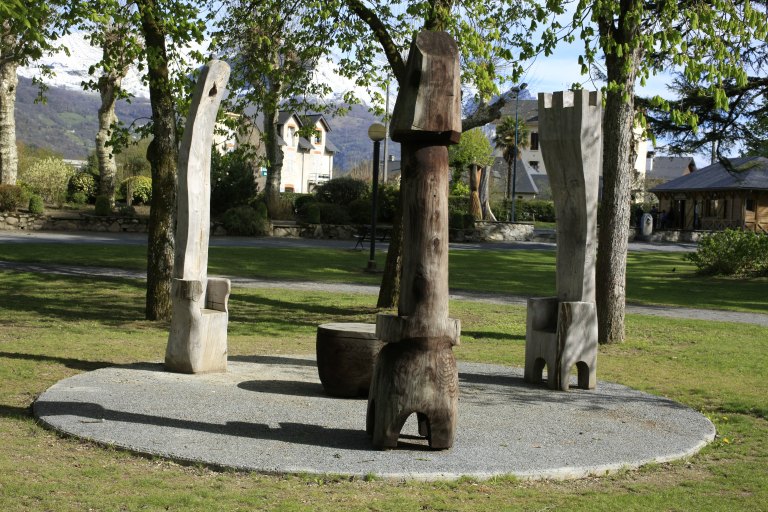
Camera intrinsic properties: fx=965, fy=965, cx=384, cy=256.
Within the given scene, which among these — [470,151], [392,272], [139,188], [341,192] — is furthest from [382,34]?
[470,151]

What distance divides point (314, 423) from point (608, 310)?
6.91 meters

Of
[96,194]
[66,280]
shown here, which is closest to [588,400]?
[66,280]

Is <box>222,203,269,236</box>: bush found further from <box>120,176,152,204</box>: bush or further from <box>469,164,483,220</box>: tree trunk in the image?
<box>469,164,483,220</box>: tree trunk

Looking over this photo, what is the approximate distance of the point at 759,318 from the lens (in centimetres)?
1772

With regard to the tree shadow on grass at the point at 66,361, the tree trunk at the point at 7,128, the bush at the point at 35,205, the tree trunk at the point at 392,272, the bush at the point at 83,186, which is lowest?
the tree shadow on grass at the point at 66,361

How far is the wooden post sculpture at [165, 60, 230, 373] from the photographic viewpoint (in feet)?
32.0

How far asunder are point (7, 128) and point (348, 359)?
32545 millimetres

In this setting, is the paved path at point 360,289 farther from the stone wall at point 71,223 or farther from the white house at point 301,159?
the white house at point 301,159

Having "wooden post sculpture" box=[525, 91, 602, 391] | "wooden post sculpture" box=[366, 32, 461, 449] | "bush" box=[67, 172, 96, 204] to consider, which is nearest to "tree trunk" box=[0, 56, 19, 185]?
"bush" box=[67, 172, 96, 204]

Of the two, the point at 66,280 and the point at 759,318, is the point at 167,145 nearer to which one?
the point at 66,280

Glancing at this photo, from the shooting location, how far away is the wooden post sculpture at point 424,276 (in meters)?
6.73

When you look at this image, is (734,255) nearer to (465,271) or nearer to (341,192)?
(465,271)

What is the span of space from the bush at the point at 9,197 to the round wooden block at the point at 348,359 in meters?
29.4

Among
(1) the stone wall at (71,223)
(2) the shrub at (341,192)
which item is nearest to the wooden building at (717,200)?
(2) the shrub at (341,192)
